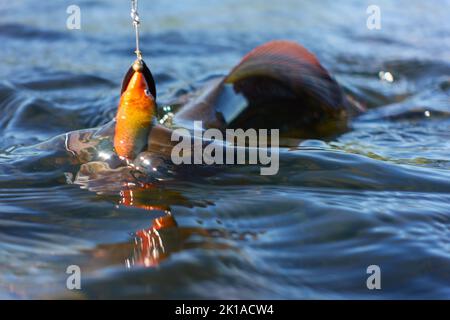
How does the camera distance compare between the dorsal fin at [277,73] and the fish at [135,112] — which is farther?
the dorsal fin at [277,73]

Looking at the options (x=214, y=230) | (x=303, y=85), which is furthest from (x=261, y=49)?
(x=214, y=230)

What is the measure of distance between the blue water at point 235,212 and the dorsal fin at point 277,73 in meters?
0.37

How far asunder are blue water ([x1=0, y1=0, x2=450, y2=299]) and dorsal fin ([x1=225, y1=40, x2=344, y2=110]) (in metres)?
0.37

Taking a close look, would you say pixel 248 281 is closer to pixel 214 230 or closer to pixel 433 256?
pixel 214 230

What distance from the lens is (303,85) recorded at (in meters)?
3.70

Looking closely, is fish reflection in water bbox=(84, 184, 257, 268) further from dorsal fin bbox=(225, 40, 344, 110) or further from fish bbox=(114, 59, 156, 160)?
dorsal fin bbox=(225, 40, 344, 110)

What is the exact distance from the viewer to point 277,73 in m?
3.65

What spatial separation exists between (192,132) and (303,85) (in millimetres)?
952

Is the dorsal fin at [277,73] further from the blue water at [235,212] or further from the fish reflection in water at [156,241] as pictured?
the fish reflection in water at [156,241]

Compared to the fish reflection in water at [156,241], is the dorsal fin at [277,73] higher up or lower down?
higher up

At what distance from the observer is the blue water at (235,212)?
2.04m

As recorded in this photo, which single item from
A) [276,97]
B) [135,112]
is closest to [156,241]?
[135,112]

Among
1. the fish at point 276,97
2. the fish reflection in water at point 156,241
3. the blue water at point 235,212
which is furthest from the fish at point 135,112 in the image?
the fish at point 276,97

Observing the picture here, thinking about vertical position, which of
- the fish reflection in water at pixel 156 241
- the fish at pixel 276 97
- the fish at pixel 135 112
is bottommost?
the fish reflection in water at pixel 156 241
